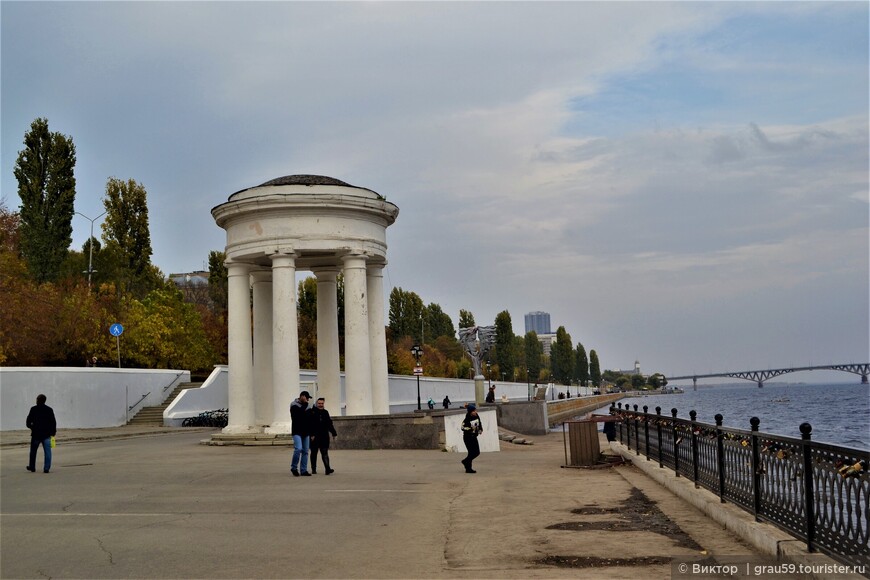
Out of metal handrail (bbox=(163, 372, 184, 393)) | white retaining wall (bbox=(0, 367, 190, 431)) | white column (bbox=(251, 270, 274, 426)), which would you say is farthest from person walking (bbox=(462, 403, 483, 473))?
metal handrail (bbox=(163, 372, 184, 393))

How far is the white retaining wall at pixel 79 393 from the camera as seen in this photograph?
115ft

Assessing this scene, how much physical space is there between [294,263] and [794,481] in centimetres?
2207

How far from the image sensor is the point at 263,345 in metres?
33.1

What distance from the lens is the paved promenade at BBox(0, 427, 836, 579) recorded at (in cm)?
890

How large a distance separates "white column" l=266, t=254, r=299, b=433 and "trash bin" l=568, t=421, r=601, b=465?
10944 millimetres

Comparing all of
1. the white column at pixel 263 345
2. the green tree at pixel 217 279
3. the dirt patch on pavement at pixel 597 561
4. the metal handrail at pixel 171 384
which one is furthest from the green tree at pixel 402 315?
the dirt patch on pavement at pixel 597 561

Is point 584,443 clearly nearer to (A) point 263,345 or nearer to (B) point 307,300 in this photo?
(A) point 263,345

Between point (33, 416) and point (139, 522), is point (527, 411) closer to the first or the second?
point (33, 416)

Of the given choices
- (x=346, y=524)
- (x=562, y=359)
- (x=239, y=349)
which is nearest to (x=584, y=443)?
(x=346, y=524)

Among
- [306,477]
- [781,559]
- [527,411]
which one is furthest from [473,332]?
[781,559]

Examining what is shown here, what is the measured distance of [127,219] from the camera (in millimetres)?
62250

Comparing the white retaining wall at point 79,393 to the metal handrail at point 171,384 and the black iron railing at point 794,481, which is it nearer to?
the metal handrail at point 171,384

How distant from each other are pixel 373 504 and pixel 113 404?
30650 millimetres

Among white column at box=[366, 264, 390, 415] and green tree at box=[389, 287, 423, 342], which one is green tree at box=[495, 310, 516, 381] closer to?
green tree at box=[389, 287, 423, 342]
